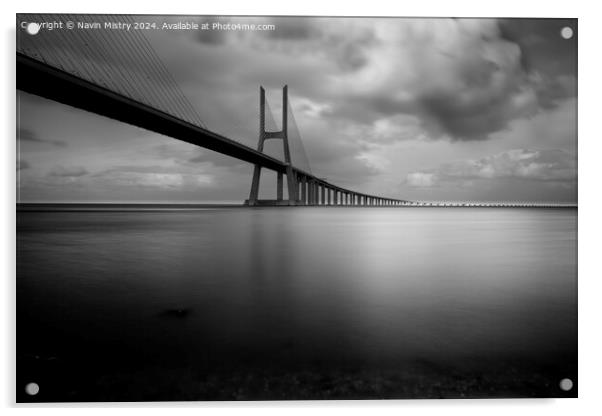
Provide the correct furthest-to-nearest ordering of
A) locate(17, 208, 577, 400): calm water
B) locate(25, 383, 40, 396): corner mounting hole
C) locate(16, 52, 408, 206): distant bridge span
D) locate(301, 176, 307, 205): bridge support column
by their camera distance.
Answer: locate(301, 176, 307, 205): bridge support column < locate(16, 52, 408, 206): distant bridge span < locate(25, 383, 40, 396): corner mounting hole < locate(17, 208, 577, 400): calm water

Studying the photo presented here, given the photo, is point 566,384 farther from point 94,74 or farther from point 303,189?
point 303,189

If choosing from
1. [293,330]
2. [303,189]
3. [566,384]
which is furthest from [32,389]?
[303,189]

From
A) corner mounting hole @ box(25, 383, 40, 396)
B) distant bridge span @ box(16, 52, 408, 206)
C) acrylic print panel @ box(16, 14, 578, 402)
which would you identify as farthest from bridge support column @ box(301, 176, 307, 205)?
corner mounting hole @ box(25, 383, 40, 396)

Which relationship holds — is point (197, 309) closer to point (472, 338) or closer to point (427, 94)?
point (472, 338)

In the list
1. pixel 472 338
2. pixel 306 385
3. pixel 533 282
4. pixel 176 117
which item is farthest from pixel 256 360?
pixel 176 117

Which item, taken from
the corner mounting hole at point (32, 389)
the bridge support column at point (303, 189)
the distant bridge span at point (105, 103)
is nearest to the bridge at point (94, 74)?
the distant bridge span at point (105, 103)

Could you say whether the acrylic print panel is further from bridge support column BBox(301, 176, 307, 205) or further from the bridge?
bridge support column BBox(301, 176, 307, 205)
